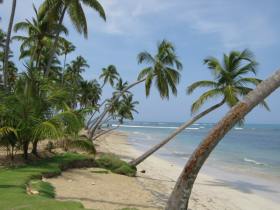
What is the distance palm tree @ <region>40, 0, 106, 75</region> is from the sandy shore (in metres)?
7.30

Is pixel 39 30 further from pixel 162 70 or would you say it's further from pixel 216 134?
pixel 216 134

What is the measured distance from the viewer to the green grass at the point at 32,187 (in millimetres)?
8148

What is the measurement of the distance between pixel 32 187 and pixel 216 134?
5.73 meters

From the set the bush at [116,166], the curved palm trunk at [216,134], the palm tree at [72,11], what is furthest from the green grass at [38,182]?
the palm tree at [72,11]

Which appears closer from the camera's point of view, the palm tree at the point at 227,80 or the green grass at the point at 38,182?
the green grass at the point at 38,182

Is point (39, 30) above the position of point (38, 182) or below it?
above

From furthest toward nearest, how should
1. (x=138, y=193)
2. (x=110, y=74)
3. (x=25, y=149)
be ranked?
(x=110, y=74) < (x=25, y=149) < (x=138, y=193)

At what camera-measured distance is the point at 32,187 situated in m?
10.6

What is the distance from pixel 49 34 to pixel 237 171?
1418 centimetres

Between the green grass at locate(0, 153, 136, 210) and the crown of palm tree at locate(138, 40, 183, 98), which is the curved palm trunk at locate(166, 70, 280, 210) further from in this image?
the crown of palm tree at locate(138, 40, 183, 98)

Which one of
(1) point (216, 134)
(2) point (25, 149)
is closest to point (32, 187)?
(2) point (25, 149)

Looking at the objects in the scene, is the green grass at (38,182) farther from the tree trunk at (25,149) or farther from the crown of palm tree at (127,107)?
the crown of palm tree at (127,107)

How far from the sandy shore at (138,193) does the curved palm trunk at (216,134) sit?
372 cm

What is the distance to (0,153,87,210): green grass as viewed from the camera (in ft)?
26.7
